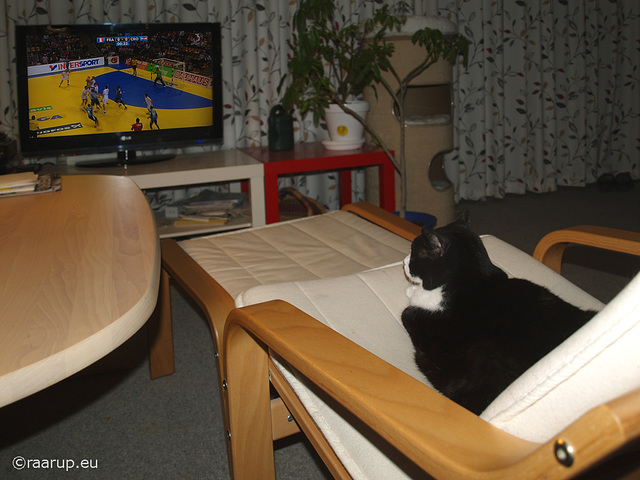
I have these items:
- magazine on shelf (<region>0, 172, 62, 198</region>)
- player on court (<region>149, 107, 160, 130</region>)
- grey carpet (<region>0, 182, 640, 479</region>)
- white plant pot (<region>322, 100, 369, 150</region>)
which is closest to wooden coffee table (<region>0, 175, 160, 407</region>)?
magazine on shelf (<region>0, 172, 62, 198</region>)

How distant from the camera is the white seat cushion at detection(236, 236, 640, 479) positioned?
1.53 ft

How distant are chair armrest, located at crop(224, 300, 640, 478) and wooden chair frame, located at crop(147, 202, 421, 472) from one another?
25 centimetres

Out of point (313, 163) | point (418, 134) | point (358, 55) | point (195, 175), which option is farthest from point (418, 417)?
point (418, 134)

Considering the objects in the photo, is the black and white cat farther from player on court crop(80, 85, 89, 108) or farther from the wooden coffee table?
player on court crop(80, 85, 89, 108)

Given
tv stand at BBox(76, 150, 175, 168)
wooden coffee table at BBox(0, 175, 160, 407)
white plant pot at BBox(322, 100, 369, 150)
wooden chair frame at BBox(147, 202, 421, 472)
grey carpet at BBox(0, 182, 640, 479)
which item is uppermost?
white plant pot at BBox(322, 100, 369, 150)

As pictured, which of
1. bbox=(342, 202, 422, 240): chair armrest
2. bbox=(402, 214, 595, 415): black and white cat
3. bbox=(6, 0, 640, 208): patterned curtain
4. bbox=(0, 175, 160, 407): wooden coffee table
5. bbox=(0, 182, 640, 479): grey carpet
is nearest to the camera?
bbox=(0, 175, 160, 407): wooden coffee table

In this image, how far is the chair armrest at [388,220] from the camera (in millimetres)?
1593

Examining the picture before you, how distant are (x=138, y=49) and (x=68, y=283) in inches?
79.3

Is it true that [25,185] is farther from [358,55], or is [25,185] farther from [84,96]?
[358,55]

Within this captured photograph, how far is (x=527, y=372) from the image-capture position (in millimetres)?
544

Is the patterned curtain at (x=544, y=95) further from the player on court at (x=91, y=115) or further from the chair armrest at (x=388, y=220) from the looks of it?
the player on court at (x=91, y=115)

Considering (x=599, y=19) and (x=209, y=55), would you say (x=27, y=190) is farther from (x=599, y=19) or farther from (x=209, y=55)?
(x=599, y=19)

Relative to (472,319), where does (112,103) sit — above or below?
above

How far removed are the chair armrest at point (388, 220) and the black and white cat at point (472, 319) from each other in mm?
431
